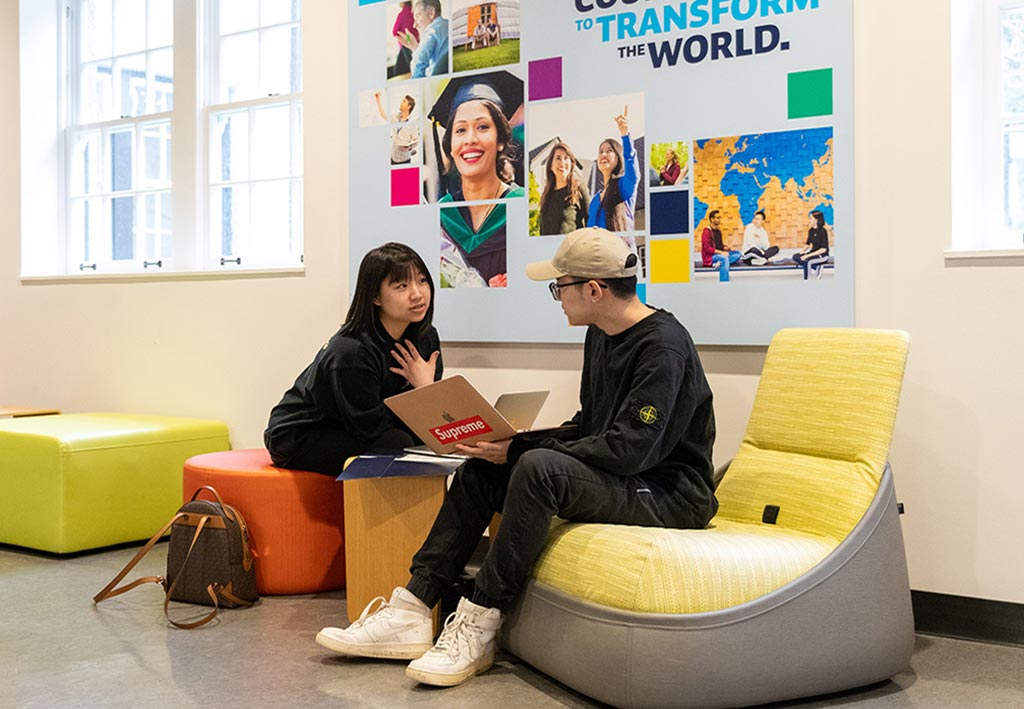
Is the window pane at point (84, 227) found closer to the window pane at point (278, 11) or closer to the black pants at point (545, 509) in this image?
the window pane at point (278, 11)

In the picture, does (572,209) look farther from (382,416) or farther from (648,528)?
(648,528)

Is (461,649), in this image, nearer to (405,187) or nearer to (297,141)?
(405,187)

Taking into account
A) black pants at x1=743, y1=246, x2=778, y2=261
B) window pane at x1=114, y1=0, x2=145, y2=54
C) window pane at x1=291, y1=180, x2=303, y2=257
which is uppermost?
window pane at x1=114, y1=0, x2=145, y2=54

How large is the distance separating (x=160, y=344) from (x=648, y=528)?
2.97 meters

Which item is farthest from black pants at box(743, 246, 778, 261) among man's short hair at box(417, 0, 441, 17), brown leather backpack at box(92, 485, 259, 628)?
brown leather backpack at box(92, 485, 259, 628)

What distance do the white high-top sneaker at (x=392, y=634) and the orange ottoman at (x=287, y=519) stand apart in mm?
829

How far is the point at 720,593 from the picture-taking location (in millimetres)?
2576

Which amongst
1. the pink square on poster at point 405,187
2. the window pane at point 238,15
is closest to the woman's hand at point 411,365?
Answer: the pink square on poster at point 405,187

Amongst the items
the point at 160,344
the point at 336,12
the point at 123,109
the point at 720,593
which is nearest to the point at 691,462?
the point at 720,593

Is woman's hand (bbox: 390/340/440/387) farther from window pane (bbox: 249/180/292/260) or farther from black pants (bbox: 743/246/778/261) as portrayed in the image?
window pane (bbox: 249/180/292/260)

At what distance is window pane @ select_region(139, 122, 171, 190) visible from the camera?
5391mm

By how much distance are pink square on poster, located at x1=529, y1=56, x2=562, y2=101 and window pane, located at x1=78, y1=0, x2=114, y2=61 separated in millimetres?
2725

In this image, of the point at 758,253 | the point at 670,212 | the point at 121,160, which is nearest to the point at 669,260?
the point at 670,212

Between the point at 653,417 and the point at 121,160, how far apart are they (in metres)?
3.75
